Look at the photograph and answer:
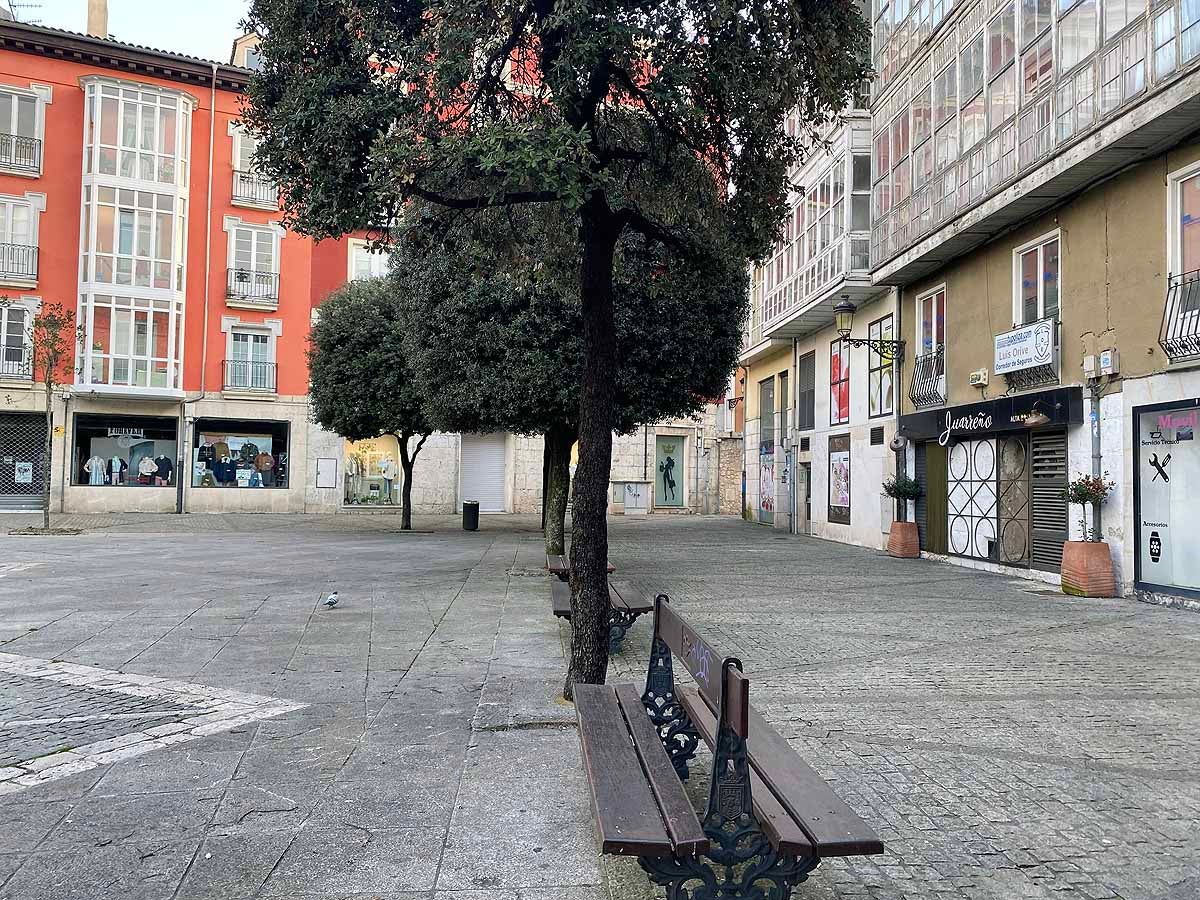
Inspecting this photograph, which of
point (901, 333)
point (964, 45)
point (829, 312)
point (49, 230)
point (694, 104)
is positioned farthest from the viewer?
point (49, 230)

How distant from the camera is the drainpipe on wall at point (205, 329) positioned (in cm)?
3066

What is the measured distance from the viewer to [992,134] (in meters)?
14.7

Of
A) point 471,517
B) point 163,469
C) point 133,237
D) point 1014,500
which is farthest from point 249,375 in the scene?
point 1014,500

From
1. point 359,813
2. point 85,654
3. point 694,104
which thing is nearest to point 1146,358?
point 694,104

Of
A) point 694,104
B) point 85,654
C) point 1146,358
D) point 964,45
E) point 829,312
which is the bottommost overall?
point 85,654

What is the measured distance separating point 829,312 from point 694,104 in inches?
705

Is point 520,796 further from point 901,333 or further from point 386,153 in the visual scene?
point 901,333

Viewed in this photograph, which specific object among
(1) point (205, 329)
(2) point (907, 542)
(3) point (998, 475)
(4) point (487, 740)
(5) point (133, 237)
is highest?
(5) point (133, 237)

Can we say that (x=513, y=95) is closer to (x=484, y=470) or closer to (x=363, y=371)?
(x=363, y=371)

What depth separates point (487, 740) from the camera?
5.14m

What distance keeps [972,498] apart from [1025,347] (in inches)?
136

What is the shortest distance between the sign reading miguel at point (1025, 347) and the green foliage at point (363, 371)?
13.9m

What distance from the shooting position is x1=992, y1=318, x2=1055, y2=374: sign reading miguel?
13773mm

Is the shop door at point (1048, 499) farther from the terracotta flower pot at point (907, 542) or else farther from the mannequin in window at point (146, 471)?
the mannequin in window at point (146, 471)
